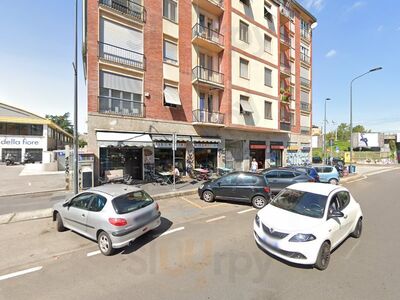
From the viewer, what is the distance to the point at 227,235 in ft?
21.2

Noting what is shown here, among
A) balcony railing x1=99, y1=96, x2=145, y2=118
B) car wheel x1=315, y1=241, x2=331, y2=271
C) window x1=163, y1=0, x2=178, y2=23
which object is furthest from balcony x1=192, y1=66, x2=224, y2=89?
car wheel x1=315, y1=241, x2=331, y2=271

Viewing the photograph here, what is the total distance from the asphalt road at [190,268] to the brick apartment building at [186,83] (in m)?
8.48

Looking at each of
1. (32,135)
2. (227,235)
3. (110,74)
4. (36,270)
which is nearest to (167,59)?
(110,74)

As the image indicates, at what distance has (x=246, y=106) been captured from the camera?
20469 millimetres

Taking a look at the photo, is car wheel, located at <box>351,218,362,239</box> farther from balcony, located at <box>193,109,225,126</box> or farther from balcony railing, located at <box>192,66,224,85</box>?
balcony railing, located at <box>192,66,224,85</box>

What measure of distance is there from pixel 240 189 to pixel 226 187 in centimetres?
63

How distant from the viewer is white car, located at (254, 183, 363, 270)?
4.55m

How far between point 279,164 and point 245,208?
57.7 feet

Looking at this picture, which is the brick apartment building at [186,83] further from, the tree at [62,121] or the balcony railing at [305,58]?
the tree at [62,121]

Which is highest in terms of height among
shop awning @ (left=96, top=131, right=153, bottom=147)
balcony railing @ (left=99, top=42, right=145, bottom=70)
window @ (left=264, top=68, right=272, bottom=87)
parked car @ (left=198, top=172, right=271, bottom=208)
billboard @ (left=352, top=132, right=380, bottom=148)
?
window @ (left=264, top=68, right=272, bottom=87)

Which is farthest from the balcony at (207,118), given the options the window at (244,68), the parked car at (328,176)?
the parked car at (328,176)

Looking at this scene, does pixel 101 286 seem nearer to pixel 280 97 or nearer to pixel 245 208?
pixel 245 208

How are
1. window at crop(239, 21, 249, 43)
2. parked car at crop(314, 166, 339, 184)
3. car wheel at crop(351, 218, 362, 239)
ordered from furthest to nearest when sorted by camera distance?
window at crop(239, 21, 249, 43) < parked car at crop(314, 166, 339, 184) < car wheel at crop(351, 218, 362, 239)

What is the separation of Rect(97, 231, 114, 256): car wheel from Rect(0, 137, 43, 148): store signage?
37569 mm
